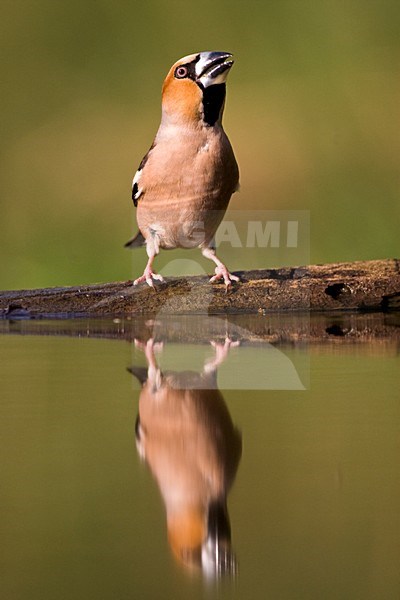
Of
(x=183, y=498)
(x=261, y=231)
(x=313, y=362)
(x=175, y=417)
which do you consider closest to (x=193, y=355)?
(x=313, y=362)

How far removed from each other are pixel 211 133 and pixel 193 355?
1330mm

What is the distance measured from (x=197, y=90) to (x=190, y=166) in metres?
0.27

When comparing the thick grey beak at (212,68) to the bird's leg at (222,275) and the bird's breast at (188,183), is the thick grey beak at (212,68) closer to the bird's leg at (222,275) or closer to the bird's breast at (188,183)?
the bird's breast at (188,183)

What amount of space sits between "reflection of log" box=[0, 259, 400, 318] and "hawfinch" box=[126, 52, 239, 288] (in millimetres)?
69

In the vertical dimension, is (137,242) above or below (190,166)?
below

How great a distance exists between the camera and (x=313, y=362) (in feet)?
6.93

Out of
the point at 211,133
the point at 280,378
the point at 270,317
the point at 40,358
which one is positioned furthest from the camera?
the point at 211,133

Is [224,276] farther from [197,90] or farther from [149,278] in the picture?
[197,90]

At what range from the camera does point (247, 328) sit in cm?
286

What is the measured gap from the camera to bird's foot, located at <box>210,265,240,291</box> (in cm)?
330

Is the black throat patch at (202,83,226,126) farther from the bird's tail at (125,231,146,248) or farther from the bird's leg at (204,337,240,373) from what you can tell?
the bird's leg at (204,337,240,373)

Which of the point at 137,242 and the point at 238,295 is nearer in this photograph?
the point at 238,295

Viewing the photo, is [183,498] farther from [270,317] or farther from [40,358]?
[270,317]

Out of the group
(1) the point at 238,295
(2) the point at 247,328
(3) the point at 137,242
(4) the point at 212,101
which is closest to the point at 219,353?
(2) the point at 247,328
